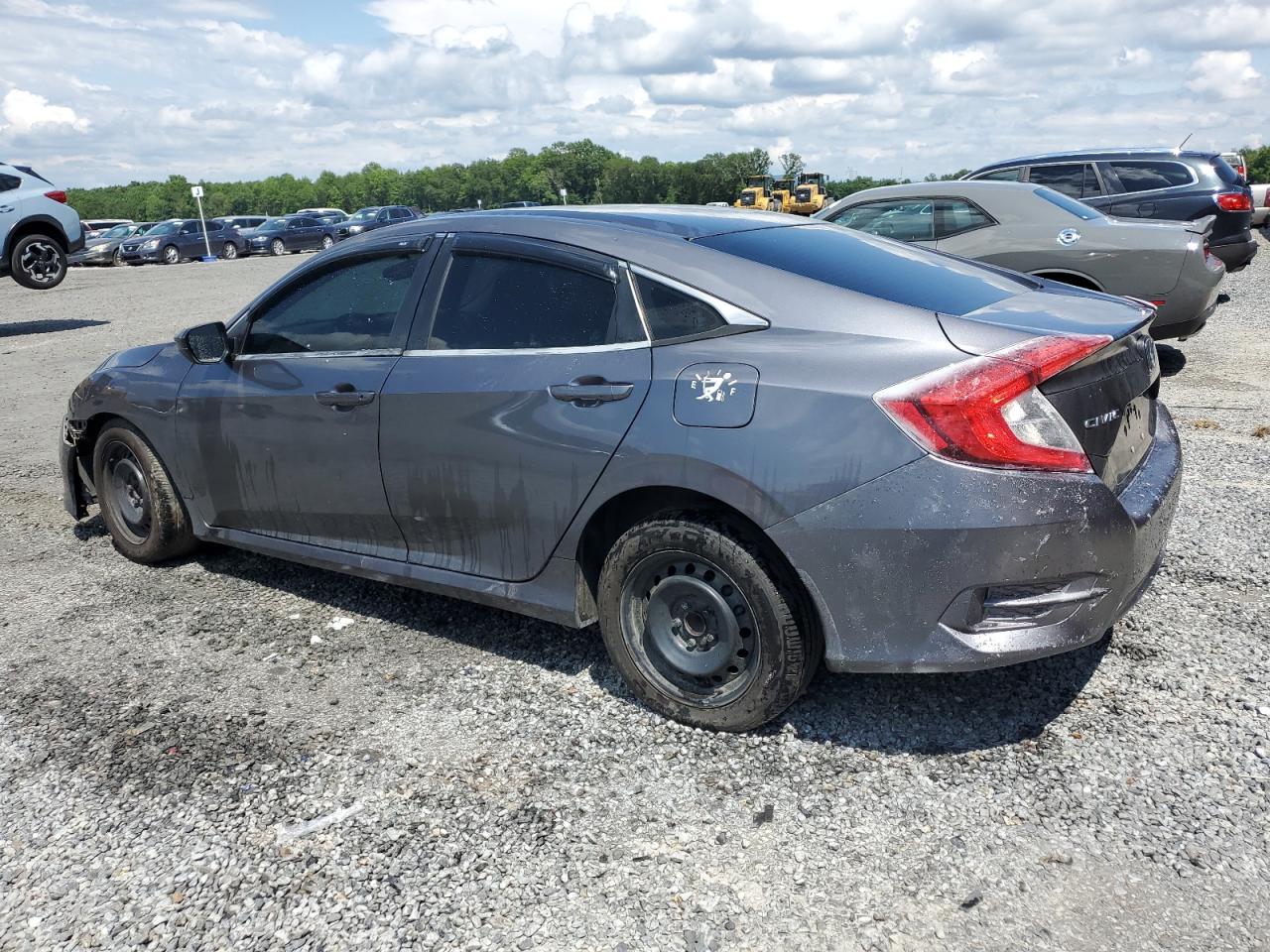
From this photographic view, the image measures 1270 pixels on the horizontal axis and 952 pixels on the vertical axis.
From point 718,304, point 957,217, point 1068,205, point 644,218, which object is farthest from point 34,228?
point 718,304

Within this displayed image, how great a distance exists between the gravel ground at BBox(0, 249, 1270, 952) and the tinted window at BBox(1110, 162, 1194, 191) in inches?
311

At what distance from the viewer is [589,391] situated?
10.8ft

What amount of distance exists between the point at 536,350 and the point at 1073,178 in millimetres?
9798

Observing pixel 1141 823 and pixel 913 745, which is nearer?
pixel 1141 823

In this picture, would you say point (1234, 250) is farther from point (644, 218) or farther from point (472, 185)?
point (472, 185)

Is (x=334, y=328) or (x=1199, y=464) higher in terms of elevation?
(x=334, y=328)

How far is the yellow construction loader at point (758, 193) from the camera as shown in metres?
48.9

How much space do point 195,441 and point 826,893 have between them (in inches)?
129

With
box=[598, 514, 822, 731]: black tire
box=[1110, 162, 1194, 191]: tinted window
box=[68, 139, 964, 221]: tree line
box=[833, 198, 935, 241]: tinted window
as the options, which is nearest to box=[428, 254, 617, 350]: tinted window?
box=[598, 514, 822, 731]: black tire

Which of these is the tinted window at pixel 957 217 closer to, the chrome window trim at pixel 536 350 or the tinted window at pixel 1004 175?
the tinted window at pixel 1004 175

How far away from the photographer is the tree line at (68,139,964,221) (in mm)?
106869

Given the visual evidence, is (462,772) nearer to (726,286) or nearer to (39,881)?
(39,881)

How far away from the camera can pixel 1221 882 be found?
253 centimetres

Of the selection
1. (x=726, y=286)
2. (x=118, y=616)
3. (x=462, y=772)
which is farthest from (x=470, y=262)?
(x=118, y=616)
